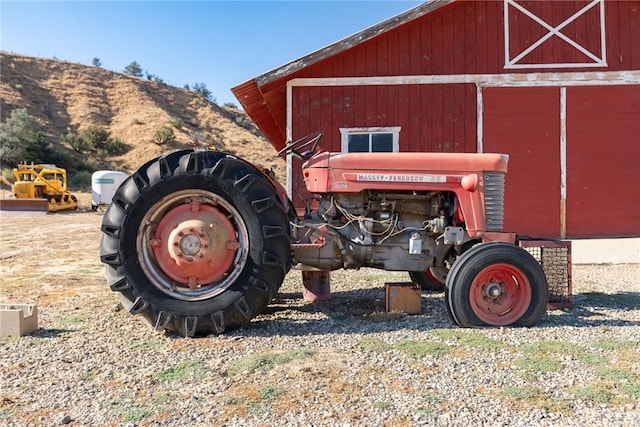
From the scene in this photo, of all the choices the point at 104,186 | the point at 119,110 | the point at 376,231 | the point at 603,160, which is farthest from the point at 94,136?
the point at 376,231

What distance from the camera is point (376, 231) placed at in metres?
4.43

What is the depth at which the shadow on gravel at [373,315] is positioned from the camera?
4.06 meters

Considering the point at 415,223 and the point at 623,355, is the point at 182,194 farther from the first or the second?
the point at 623,355

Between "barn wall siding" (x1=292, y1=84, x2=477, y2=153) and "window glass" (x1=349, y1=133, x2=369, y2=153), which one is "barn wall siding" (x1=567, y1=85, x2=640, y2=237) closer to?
"barn wall siding" (x1=292, y1=84, x2=477, y2=153)

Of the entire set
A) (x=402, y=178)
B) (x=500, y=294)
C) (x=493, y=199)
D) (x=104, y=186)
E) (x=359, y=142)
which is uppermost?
(x=359, y=142)

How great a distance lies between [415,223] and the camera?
4.50m

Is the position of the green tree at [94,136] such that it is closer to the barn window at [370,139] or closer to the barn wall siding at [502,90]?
the barn wall siding at [502,90]

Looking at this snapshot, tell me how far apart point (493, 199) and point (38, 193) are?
805 inches

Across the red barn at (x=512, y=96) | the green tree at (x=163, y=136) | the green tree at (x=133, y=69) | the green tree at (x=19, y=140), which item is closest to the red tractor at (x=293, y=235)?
the red barn at (x=512, y=96)

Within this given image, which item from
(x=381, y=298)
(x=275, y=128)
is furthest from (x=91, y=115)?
(x=381, y=298)

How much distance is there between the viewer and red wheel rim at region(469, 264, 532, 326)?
3.97 metres

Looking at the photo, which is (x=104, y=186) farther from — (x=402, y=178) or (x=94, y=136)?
(x=402, y=178)

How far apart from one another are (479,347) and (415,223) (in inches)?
53.7

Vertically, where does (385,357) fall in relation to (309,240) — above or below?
below
